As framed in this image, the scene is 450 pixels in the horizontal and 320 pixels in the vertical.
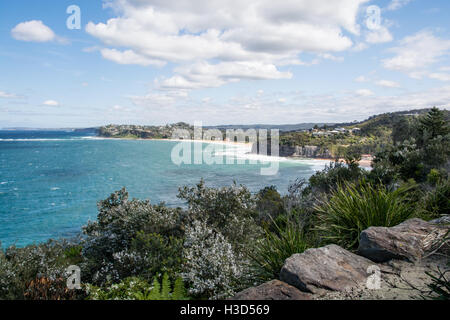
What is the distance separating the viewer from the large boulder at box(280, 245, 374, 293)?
3.64 m

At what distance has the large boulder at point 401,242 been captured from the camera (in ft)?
13.2

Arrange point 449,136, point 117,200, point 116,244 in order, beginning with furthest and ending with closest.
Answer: point 449,136 → point 117,200 → point 116,244

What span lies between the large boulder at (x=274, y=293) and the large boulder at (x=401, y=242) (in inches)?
56.7

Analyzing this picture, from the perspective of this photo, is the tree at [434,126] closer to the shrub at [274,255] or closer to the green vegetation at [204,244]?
the green vegetation at [204,244]

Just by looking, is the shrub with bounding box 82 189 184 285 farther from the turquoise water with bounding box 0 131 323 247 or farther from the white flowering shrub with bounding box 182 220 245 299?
the turquoise water with bounding box 0 131 323 247

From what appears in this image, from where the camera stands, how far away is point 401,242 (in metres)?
4.23

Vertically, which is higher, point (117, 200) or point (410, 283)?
point (410, 283)

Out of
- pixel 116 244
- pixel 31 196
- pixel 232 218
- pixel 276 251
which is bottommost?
pixel 31 196

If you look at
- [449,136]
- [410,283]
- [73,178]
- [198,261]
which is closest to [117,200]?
[198,261]

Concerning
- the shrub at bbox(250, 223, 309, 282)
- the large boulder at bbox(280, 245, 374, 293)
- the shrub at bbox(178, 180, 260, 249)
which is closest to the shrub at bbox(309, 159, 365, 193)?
the shrub at bbox(178, 180, 260, 249)

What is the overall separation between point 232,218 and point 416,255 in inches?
242

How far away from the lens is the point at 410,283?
11.6 ft

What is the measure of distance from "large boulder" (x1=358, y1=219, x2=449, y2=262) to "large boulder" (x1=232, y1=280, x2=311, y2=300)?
1439mm
